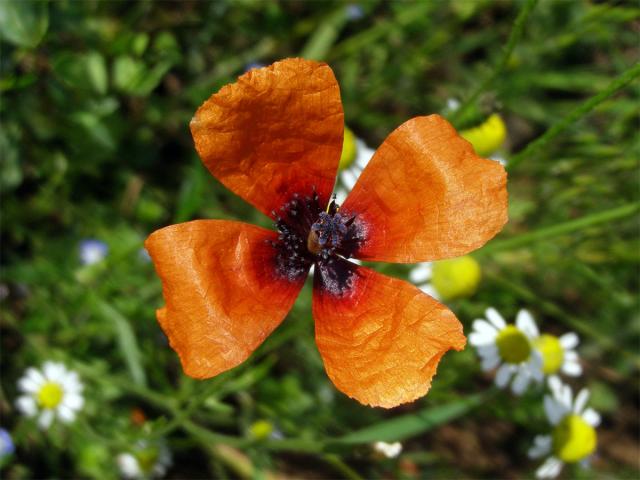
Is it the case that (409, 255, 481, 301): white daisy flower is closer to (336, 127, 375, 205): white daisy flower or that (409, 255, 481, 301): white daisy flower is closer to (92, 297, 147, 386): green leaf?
(336, 127, 375, 205): white daisy flower

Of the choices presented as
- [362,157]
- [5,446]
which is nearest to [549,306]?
[362,157]

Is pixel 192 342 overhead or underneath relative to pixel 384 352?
overhead

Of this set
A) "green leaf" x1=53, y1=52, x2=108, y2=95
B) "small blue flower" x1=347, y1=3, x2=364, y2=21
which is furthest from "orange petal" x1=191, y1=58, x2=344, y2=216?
"small blue flower" x1=347, y1=3, x2=364, y2=21

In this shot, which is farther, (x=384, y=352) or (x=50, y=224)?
(x=50, y=224)

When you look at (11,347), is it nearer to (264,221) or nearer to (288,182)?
(264,221)

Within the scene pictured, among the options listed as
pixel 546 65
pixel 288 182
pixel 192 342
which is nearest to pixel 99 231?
pixel 288 182

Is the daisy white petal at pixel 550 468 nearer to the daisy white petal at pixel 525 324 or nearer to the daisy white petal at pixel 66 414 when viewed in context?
the daisy white petal at pixel 525 324
